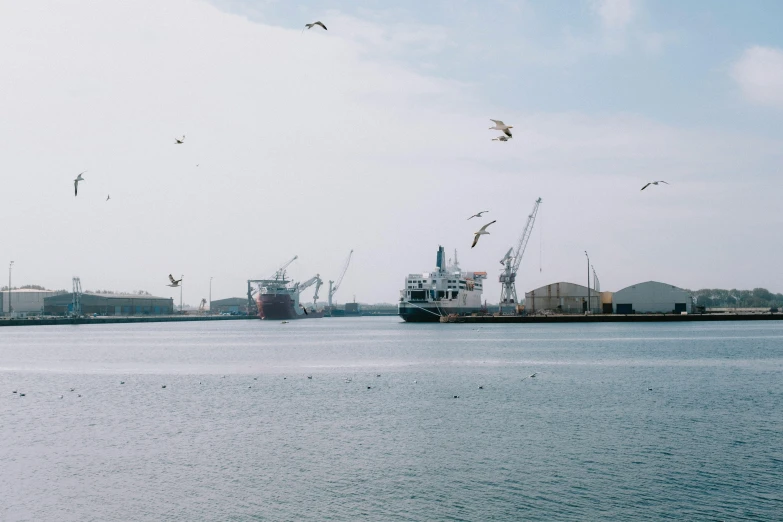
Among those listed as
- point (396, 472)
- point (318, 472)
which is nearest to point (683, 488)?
point (396, 472)

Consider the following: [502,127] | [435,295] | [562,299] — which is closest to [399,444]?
[502,127]

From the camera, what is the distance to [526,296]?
628ft

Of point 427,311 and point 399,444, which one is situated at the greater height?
point 427,311

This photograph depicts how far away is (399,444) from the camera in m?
32.0

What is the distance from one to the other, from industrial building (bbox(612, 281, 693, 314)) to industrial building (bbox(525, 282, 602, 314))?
21.6 feet

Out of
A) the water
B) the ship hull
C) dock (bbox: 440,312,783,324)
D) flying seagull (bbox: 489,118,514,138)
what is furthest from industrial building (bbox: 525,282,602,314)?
flying seagull (bbox: 489,118,514,138)

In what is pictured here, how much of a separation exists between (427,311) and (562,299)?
34979 millimetres

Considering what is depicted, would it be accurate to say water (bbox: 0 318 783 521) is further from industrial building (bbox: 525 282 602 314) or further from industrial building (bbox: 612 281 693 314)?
industrial building (bbox: 525 282 602 314)

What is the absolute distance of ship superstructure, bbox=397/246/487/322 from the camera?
176 m

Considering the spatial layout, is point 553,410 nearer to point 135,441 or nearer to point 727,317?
point 135,441

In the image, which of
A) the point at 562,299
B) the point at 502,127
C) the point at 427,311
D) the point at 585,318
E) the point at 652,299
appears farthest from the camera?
the point at 562,299

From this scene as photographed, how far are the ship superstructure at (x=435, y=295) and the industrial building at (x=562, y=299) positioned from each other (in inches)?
685

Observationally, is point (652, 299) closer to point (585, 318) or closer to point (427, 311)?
point (585, 318)

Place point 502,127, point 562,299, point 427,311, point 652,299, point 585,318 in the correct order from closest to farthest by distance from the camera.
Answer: point 502,127
point 585,318
point 427,311
point 652,299
point 562,299
